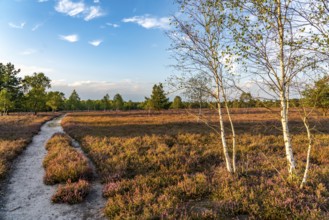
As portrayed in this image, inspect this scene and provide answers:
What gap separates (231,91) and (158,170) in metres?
4.74

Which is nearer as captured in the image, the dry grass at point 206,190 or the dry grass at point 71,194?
the dry grass at point 206,190

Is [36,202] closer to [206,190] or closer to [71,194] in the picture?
[71,194]

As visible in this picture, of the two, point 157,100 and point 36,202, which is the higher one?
point 157,100

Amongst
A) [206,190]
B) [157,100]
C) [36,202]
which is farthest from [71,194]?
[157,100]

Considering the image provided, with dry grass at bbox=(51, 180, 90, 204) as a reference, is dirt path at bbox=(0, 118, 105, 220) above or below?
below

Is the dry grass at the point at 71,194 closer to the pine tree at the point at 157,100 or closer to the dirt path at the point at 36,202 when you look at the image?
the dirt path at the point at 36,202

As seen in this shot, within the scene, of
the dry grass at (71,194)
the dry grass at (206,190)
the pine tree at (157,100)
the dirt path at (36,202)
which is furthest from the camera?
the pine tree at (157,100)

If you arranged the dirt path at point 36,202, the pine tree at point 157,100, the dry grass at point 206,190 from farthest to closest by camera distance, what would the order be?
the pine tree at point 157,100
the dirt path at point 36,202
the dry grass at point 206,190

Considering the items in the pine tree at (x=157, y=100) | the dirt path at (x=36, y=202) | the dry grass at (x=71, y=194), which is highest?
the pine tree at (x=157, y=100)

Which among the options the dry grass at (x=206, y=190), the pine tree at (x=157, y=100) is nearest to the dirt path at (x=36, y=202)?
the dry grass at (x=206, y=190)

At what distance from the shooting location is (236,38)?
6.44 meters

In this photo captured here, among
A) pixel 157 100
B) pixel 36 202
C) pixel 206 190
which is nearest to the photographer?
pixel 36 202

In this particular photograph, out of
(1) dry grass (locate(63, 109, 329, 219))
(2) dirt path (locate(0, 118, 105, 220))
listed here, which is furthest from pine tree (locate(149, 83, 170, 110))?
(2) dirt path (locate(0, 118, 105, 220))

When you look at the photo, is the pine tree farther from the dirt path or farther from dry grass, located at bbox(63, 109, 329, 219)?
the dirt path
